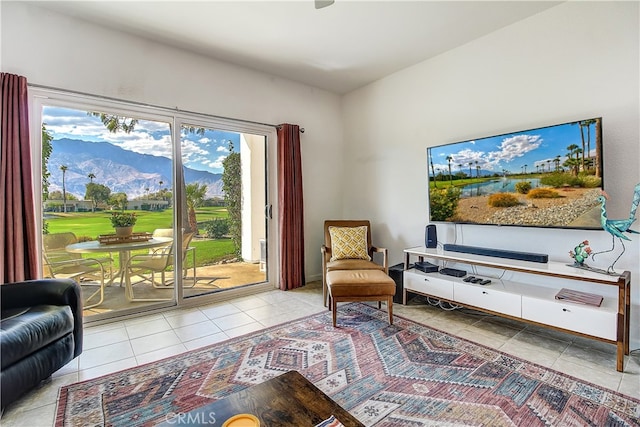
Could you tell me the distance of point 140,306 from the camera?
3.11 meters

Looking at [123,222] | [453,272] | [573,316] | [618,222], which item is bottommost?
[573,316]

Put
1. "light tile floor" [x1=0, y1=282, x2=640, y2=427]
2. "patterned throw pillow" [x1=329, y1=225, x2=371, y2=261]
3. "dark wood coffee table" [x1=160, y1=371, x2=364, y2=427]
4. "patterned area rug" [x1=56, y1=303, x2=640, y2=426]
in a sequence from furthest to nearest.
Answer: "patterned throw pillow" [x1=329, y1=225, x2=371, y2=261] < "light tile floor" [x1=0, y1=282, x2=640, y2=427] < "patterned area rug" [x1=56, y1=303, x2=640, y2=426] < "dark wood coffee table" [x1=160, y1=371, x2=364, y2=427]

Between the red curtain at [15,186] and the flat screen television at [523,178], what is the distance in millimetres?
3749

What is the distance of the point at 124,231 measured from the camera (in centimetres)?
308

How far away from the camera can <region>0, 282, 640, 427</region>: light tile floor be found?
1.87m

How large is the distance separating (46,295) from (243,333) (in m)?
1.42

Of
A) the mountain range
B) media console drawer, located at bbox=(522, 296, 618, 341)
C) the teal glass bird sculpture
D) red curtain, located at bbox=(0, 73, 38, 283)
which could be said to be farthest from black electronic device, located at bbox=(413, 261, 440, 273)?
red curtain, located at bbox=(0, 73, 38, 283)

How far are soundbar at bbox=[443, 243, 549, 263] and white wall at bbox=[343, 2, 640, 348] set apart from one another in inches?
8.6

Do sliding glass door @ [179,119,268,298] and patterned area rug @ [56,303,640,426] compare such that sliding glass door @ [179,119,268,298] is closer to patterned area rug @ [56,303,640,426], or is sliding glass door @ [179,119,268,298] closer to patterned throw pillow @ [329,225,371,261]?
patterned throw pillow @ [329,225,371,261]

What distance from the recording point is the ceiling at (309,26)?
2.59 metres

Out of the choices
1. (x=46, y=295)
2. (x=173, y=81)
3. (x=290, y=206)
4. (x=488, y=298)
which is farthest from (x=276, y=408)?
(x=173, y=81)

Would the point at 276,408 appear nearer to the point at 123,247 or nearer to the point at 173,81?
the point at 123,247

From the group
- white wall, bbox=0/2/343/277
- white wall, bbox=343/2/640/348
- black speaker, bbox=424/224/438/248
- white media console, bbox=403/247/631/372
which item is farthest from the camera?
black speaker, bbox=424/224/438/248

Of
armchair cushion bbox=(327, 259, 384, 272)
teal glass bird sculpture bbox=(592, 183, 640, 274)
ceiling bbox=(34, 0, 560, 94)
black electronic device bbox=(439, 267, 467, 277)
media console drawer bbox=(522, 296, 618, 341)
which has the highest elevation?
Result: ceiling bbox=(34, 0, 560, 94)
